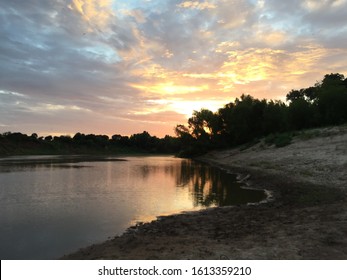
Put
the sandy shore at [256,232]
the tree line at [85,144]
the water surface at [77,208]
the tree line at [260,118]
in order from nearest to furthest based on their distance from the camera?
the sandy shore at [256,232] < the water surface at [77,208] < the tree line at [260,118] < the tree line at [85,144]

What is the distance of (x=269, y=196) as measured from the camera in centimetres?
2297

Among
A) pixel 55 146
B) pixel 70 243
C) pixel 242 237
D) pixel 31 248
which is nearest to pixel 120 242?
pixel 70 243

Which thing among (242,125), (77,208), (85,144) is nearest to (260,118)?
(242,125)

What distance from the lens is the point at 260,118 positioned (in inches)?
3543

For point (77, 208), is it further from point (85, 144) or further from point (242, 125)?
point (85, 144)

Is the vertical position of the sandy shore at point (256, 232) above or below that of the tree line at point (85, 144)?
below

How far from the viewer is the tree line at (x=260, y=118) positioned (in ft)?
207

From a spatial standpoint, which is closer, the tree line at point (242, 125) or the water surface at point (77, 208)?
the water surface at point (77, 208)

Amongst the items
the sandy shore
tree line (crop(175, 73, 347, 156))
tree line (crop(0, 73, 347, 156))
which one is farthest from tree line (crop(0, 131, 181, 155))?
the sandy shore

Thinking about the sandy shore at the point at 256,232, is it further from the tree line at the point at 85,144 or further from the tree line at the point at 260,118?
the tree line at the point at 85,144

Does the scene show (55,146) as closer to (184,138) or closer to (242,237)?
(184,138)

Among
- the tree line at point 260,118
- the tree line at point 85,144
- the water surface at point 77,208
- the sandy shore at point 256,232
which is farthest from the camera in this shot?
the tree line at point 85,144

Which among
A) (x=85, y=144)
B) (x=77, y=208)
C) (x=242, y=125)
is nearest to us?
(x=77, y=208)

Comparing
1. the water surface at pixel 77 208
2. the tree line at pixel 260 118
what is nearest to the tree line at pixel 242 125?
the tree line at pixel 260 118
